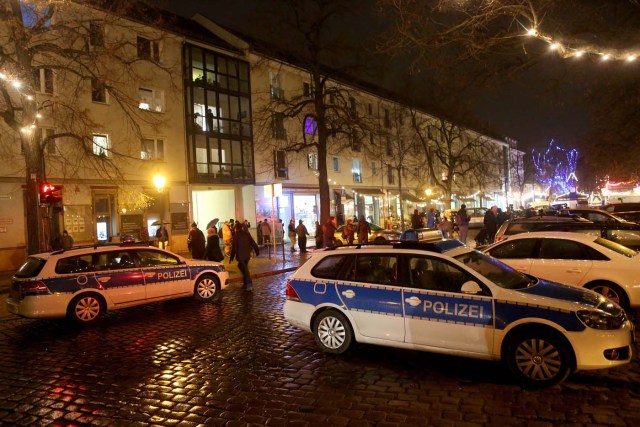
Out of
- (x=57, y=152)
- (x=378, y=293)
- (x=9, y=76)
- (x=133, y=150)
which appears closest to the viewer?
(x=378, y=293)

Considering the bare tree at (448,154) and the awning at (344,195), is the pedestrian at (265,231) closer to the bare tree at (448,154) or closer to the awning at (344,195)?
the awning at (344,195)

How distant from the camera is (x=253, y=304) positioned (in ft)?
35.6

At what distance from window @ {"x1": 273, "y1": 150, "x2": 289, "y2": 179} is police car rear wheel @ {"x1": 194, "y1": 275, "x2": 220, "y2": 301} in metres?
20.0

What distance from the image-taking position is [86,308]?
9.46 meters

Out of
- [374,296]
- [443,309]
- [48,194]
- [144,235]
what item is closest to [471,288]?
[443,309]

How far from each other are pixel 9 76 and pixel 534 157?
72.7m

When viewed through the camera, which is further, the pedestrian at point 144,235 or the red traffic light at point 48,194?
the pedestrian at point 144,235

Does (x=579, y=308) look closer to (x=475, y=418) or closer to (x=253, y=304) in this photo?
(x=475, y=418)

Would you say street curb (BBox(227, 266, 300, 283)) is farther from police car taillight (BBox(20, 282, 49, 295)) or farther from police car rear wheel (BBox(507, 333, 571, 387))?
police car rear wheel (BBox(507, 333, 571, 387))

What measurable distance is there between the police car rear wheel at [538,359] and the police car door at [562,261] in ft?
12.2

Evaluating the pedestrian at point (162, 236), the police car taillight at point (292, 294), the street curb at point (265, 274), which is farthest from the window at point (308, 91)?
the police car taillight at point (292, 294)

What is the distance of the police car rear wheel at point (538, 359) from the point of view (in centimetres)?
504

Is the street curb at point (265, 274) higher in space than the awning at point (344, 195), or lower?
lower

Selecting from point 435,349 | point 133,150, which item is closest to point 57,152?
point 133,150
